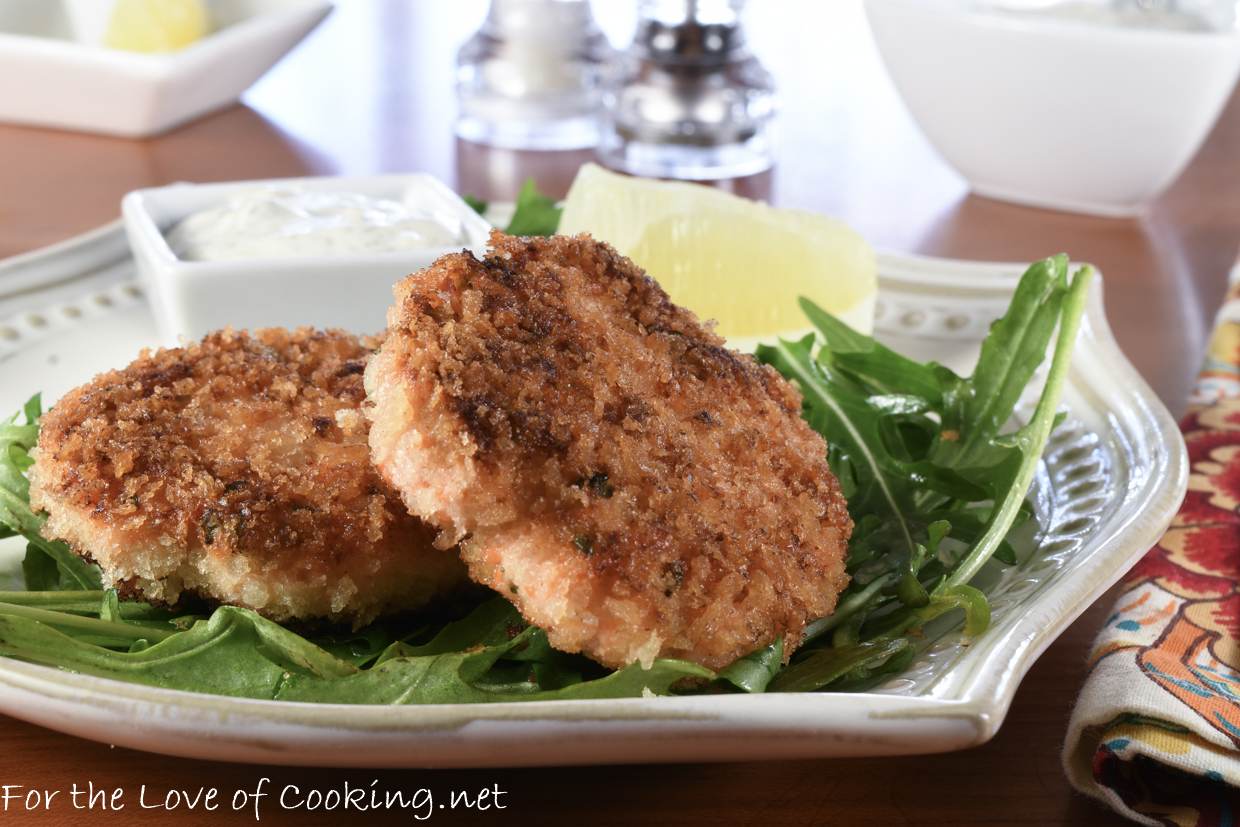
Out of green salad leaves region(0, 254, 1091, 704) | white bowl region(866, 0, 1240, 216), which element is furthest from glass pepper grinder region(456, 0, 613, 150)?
green salad leaves region(0, 254, 1091, 704)

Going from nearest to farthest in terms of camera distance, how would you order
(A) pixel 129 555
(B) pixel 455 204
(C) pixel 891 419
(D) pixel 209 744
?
(D) pixel 209 744, (A) pixel 129 555, (C) pixel 891 419, (B) pixel 455 204

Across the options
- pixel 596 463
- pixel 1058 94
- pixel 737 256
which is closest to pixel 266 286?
pixel 737 256

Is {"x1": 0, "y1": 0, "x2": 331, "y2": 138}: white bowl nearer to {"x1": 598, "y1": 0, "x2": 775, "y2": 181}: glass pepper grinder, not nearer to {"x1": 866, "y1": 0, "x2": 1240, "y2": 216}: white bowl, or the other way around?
{"x1": 598, "y1": 0, "x2": 775, "y2": 181}: glass pepper grinder

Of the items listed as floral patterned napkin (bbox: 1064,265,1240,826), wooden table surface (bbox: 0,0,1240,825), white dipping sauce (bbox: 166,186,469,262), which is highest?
white dipping sauce (bbox: 166,186,469,262)

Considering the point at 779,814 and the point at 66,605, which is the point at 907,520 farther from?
the point at 66,605

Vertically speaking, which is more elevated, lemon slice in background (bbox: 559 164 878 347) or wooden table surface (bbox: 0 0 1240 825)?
lemon slice in background (bbox: 559 164 878 347)

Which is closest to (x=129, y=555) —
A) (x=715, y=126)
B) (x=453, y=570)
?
(x=453, y=570)
